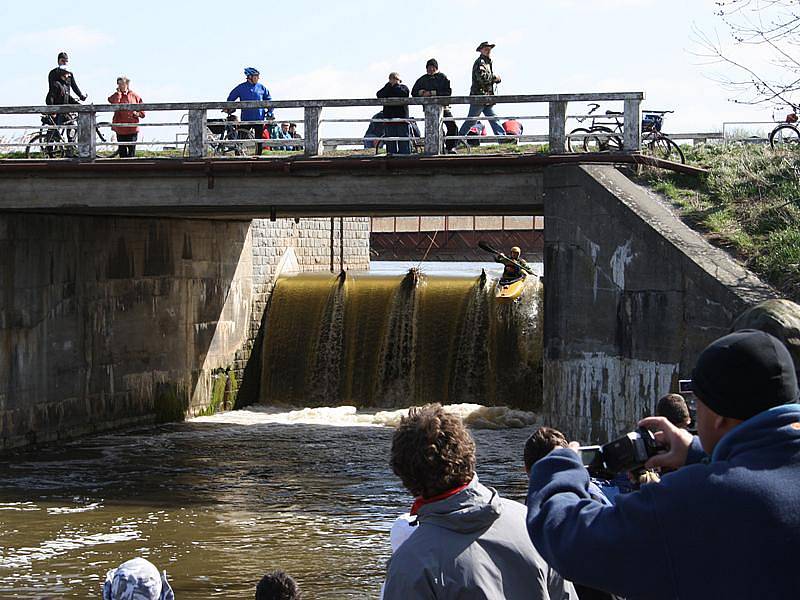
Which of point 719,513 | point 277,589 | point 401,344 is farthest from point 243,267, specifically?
point 719,513

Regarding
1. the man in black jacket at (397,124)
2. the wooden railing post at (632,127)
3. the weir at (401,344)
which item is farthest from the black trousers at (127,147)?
the wooden railing post at (632,127)

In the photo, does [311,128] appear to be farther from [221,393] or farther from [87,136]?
[221,393]

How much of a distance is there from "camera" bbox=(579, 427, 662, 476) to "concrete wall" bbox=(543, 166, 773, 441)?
35.5 ft

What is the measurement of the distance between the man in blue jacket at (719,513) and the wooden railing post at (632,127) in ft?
48.6

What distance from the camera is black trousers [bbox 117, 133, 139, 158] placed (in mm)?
20766

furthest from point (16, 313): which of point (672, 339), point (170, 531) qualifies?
point (672, 339)

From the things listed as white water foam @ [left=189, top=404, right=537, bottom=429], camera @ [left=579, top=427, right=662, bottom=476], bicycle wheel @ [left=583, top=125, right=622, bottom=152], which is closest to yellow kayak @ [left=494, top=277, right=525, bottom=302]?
white water foam @ [left=189, top=404, right=537, bottom=429]

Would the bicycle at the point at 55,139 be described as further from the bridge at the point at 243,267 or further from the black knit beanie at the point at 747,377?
the black knit beanie at the point at 747,377

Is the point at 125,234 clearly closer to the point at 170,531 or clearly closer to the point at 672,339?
the point at 170,531

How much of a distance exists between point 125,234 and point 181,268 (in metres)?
1.79

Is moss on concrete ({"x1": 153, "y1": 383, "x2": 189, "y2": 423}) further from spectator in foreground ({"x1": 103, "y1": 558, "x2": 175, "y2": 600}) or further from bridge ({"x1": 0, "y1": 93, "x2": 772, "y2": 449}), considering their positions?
spectator in foreground ({"x1": 103, "y1": 558, "x2": 175, "y2": 600})

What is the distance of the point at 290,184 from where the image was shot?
19.2 metres

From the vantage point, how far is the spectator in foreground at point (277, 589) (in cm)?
493

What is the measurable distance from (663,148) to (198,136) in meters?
6.63
